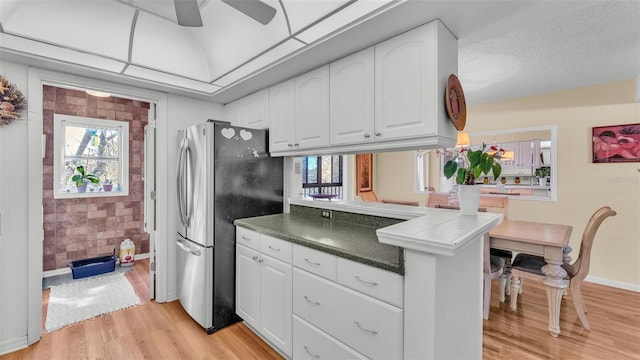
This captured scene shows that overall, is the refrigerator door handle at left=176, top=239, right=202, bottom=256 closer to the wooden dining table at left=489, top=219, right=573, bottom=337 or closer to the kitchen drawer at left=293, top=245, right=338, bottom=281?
the kitchen drawer at left=293, top=245, right=338, bottom=281

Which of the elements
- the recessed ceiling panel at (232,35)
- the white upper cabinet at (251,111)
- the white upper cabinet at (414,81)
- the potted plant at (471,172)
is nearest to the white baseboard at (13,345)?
the white upper cabinet at (251,111)

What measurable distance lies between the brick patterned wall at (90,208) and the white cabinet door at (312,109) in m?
2.95

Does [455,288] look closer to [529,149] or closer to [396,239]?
[396,239]

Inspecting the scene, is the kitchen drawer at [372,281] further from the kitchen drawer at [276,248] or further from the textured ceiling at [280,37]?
the textured ceiling at [280,37]

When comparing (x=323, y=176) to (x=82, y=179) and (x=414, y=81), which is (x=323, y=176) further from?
(x=414, y=81)

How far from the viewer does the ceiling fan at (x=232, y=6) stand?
1367 millimetres

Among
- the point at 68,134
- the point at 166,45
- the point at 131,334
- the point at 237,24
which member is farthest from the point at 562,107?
the point at 68,134

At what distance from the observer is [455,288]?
51.9 inches

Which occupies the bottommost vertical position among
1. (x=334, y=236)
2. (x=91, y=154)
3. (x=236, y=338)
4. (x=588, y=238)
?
(x=236, y=338)

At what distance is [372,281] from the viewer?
134 cm

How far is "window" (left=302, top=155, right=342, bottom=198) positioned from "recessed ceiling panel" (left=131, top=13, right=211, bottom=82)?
2.70 m

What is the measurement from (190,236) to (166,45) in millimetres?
1706

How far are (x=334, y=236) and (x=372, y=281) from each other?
51 cm

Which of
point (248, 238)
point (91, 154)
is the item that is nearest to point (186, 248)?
point (248, 238)
